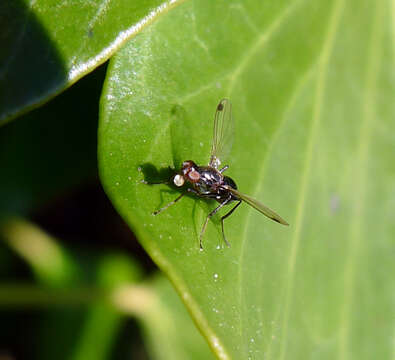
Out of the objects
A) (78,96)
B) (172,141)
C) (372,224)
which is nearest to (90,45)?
(172,141)

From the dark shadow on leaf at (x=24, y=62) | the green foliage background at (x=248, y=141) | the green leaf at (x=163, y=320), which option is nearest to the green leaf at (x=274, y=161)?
the green foliage background at (x=248, y=141)

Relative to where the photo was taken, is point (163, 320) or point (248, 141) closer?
point (248, 141)

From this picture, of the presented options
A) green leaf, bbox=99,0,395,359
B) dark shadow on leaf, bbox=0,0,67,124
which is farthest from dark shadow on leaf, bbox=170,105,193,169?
dark shadow on leaf, bbox=0,0,67,124

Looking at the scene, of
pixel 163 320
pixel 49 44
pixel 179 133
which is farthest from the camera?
pixel 163 320

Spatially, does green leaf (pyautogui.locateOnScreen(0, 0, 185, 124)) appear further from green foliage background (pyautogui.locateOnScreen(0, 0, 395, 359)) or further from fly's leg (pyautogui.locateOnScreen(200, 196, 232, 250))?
fly's leg (pyautogui.locateOnScreen(200, 196, 232, 250))

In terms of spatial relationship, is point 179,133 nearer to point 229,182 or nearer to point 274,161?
point 229,182

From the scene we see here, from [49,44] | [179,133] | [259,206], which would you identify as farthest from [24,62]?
[259,206]
